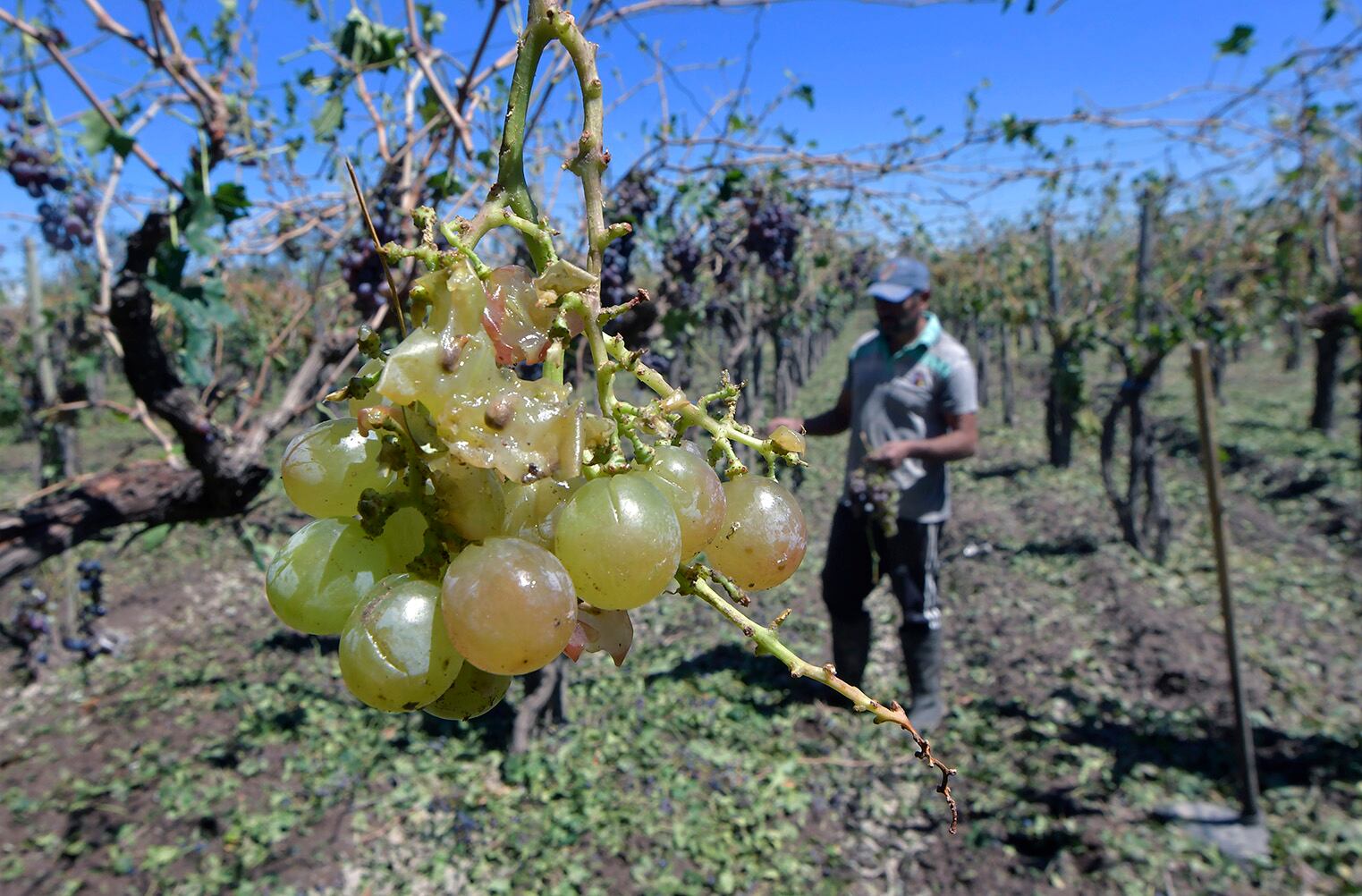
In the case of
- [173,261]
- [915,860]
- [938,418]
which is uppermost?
[173,261]

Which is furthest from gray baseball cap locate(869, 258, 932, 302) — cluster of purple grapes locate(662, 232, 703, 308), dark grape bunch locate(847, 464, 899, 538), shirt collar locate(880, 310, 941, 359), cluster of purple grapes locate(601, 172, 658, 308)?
cluster of purple grapes locate(601, 172, 658, 308)

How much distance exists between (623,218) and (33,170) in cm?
243

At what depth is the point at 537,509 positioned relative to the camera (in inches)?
→ 28.0

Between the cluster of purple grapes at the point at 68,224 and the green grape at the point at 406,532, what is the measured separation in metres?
4.13

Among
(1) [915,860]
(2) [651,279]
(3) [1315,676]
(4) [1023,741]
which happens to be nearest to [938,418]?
(4) [1023,741]

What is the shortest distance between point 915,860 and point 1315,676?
334cm

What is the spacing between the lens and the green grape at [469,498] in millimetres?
629

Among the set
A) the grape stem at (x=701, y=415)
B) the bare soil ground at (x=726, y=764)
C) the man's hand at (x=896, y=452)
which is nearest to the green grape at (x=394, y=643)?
the grape stem at (x=701, y=415)

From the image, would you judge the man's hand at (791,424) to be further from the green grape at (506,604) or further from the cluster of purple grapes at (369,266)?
the cluster of purple grapes at (369,266)

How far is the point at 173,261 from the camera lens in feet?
8.34

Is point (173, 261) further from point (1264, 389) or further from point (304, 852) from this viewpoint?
point (1264, 389)

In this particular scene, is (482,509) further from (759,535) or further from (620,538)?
(759,535)

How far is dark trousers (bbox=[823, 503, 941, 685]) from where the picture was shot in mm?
4512

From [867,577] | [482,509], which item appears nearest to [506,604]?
[482,509]
